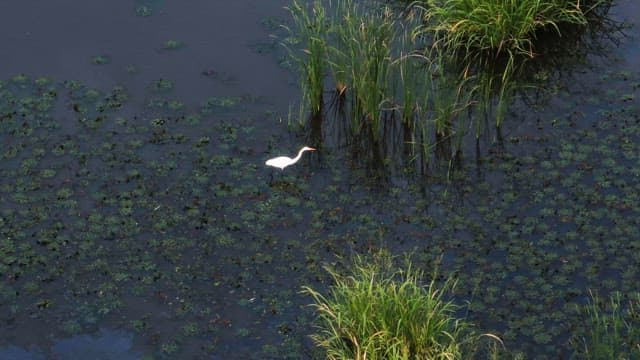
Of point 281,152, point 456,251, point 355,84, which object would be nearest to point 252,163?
point 281,152

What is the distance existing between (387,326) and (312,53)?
10.8ft

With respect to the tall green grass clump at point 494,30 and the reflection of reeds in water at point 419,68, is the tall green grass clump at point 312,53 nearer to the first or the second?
the reflection of reeds in water at point 419,68

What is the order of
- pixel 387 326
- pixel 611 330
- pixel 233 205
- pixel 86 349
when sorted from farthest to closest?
pixel 233 205 → pixel 611 330 → pixel 86 349 → pixel 387 326

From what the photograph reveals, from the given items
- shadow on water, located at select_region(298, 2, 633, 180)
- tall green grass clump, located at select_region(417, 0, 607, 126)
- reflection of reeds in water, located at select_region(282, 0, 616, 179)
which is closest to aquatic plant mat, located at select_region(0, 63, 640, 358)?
shadow on water, located at select_region(298, 2, 633, 180)

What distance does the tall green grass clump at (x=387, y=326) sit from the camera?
25.5ft

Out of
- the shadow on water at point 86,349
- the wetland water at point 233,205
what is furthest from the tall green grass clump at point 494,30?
the shadow on water at point 86,349

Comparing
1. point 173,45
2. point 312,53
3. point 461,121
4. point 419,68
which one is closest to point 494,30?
point 419,68

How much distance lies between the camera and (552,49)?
1144 centimetres

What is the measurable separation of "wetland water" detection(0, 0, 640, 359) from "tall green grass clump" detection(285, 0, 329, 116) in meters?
0.24

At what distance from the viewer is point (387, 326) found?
7801mm

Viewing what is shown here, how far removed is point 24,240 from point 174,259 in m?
1.13

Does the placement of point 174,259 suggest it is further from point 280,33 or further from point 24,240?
point 280,33

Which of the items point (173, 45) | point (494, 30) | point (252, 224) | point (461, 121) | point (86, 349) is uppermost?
point (494, 30)

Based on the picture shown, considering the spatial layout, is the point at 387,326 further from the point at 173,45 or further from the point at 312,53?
the point at 173,45
